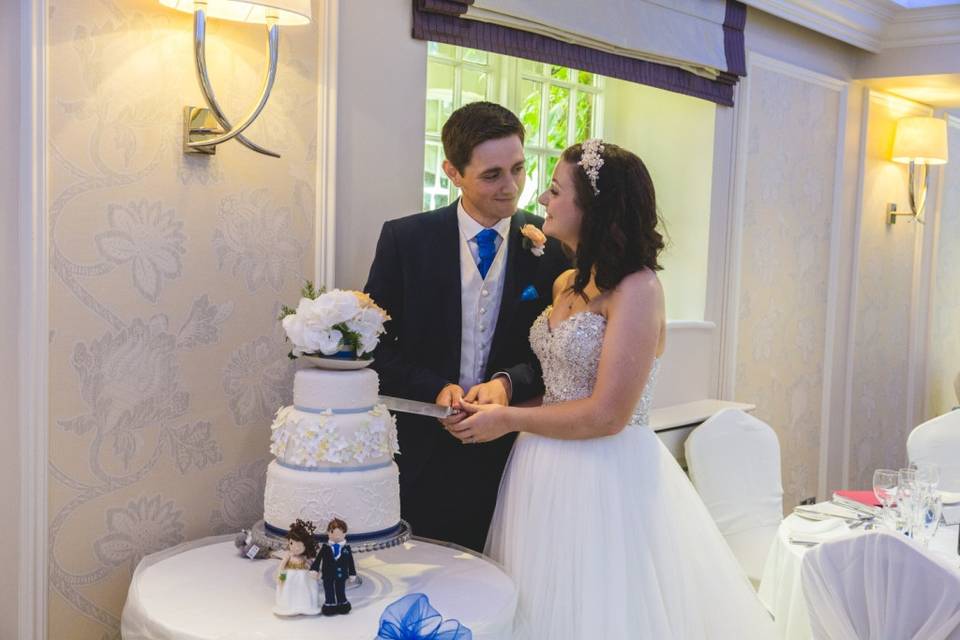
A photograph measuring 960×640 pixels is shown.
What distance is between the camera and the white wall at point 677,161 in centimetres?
411

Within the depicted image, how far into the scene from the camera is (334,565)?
73.0 inches

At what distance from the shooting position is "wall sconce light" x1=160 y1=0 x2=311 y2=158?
6.95 feet

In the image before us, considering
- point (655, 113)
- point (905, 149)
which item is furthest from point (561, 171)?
point (905, 149)

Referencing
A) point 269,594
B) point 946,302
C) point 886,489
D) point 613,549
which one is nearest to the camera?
point 269,594

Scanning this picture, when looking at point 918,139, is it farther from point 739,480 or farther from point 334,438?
point 334,438

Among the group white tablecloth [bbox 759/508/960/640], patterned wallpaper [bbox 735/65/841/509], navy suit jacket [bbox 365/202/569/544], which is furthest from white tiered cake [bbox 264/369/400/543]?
patterned wallpaper [bbox 735/65/841/509]

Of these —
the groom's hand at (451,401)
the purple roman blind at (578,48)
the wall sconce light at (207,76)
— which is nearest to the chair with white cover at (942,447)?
the purple roman blind at (578,48)

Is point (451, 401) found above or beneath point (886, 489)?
above

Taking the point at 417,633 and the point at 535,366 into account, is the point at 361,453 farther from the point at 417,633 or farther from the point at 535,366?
the point at 535,366

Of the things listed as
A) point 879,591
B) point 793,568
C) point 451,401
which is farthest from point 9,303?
point 793,568

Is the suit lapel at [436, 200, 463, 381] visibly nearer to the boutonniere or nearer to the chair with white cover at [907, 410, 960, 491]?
the boutonniere

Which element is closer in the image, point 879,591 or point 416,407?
point 879,591

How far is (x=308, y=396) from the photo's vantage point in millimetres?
1977

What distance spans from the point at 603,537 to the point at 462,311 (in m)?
0.62
